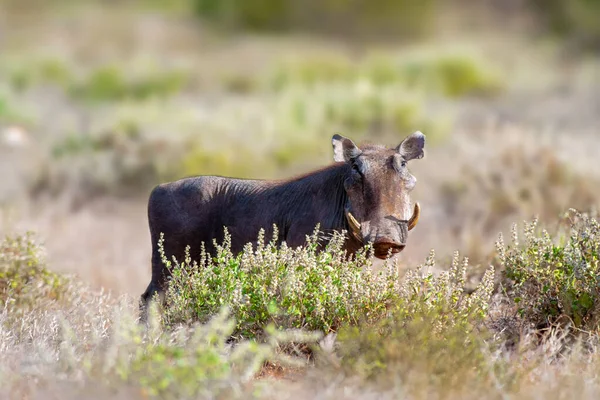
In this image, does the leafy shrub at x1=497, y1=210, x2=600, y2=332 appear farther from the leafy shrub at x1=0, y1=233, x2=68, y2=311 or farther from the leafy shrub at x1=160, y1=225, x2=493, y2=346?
the leafy shrub at x1=0, y1=233, x2=68, y2=311

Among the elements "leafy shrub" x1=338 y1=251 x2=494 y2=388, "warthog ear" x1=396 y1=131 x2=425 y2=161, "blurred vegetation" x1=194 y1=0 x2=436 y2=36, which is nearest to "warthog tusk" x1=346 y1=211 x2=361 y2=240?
"leafy shrub" x1=338 y1=251 x2=494 y2=388

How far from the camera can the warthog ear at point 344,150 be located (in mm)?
7281

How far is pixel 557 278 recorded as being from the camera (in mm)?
7121

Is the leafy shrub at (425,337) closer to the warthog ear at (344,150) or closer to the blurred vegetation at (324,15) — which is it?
the warthog ear at (344,150)

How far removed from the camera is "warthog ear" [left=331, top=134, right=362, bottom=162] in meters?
7.28

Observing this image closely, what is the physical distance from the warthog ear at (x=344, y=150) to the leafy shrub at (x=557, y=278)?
1202 mm

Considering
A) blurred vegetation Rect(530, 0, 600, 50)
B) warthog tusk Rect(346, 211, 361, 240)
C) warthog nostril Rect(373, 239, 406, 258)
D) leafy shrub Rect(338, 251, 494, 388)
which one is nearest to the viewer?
leafy shrub Rect(338, 251, 494, 388)

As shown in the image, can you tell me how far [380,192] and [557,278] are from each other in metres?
1.38

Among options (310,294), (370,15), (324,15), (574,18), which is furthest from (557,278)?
(574,18)

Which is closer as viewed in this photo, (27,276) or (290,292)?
(290,292)

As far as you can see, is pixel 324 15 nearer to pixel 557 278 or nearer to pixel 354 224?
pixel 557 278

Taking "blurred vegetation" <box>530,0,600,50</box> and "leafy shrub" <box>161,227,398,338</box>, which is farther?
"blurred vegetation" <box>530,0,600,50</box>

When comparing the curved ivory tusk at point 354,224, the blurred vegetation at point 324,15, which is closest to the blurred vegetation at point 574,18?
the blurred vegetation at point 324,15

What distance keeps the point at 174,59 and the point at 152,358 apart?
29.3 meters
